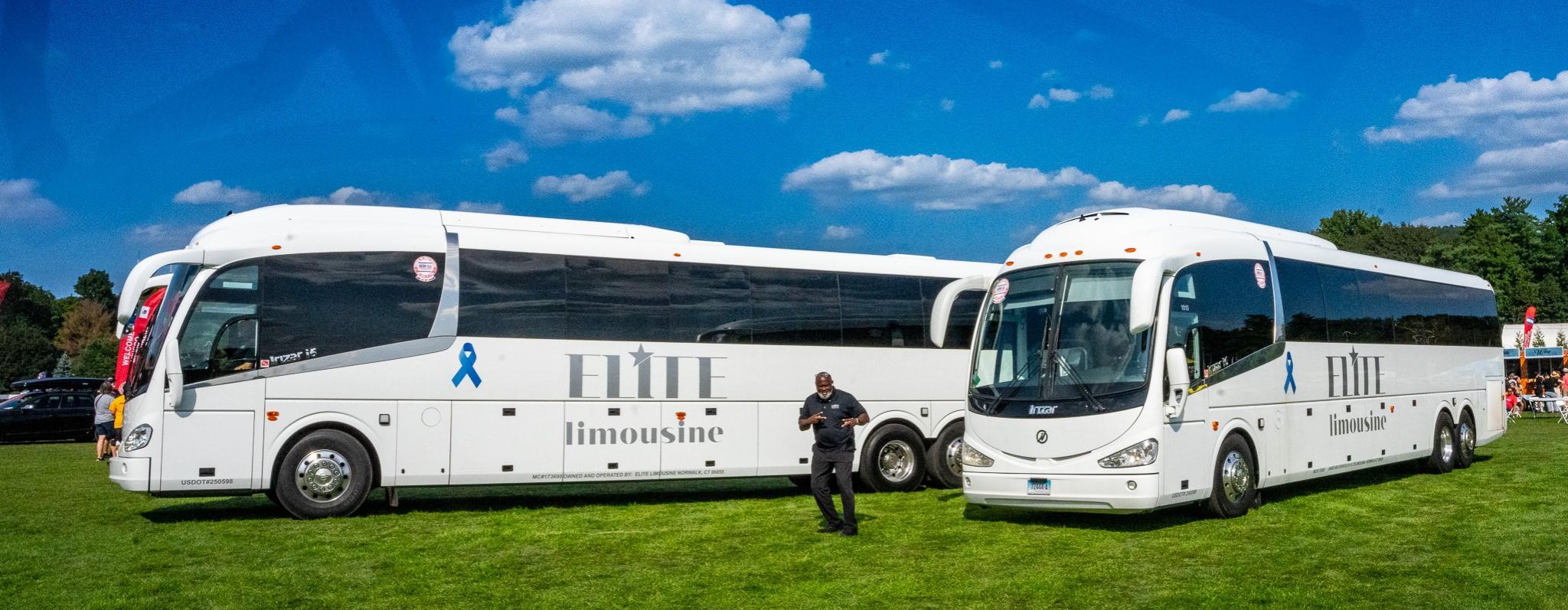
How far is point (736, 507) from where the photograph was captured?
50.7ft

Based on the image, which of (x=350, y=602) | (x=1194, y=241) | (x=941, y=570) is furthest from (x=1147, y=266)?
(x=350, y=602)

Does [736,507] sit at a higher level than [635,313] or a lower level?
lower

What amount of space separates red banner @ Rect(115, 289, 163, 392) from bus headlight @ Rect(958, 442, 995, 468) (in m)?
9.05

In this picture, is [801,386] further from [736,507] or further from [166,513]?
[166,513]

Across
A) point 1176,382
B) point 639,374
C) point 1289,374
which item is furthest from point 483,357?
point 1289,374

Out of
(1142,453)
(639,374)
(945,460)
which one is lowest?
(945,460)

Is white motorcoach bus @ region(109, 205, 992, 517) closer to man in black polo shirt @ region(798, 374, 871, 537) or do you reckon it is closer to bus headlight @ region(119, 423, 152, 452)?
bus headlight @ region(119, 423, 152, 452)

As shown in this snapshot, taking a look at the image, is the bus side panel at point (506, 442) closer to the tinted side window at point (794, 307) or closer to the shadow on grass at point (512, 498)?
the shadow on grass at point (512, 498)

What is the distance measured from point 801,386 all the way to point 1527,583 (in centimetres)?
901

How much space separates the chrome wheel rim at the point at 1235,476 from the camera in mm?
13438

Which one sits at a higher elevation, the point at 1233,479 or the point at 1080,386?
the point at 1080,386

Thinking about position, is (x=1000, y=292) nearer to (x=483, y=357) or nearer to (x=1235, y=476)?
(x=1235, y=476)

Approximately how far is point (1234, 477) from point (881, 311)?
18.2 ft

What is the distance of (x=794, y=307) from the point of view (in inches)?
657
